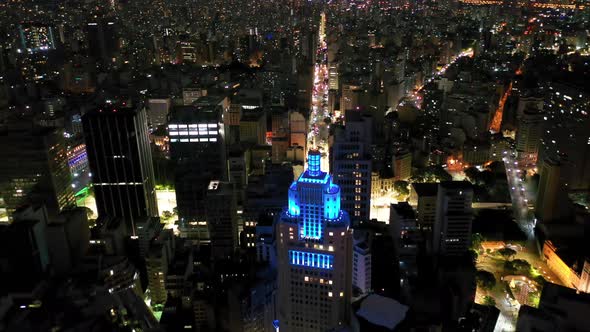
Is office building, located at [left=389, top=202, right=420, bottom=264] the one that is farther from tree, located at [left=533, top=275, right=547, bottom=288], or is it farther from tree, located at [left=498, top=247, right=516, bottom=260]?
tree, located at [left=533, top=275, right=547, bottom=288]

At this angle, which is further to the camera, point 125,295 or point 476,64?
point 476,64

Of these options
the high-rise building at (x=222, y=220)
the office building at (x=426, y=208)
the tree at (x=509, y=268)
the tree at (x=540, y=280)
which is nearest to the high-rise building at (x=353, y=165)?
the office building at (x=426, y=208)

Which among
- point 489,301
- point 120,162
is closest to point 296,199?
point 489,301

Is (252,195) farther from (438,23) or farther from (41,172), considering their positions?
(438,23)

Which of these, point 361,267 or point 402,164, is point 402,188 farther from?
point 361,267

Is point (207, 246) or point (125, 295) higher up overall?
point (125, 295)

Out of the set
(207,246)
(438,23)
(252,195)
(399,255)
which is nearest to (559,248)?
(399,255)
